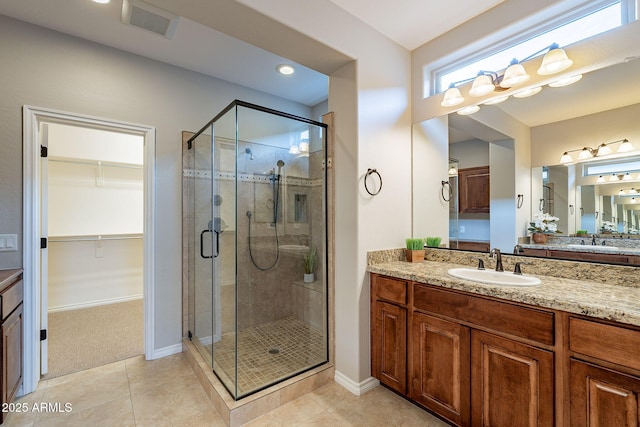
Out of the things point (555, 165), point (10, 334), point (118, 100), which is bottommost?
point (10, 334)

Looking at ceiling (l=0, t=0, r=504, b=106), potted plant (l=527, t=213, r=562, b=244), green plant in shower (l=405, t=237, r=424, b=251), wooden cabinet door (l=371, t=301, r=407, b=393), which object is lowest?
wooden cabinet door (l=371, t=301, r=407, b=393)

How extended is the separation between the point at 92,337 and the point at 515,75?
4.44 meters

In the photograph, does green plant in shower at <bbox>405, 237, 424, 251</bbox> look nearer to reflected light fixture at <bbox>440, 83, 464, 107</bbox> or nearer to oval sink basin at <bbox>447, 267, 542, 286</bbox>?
oval sink basin at <bbox>447, 267, 542, 286</bbox>

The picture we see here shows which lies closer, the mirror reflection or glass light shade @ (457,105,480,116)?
the mirror reflection

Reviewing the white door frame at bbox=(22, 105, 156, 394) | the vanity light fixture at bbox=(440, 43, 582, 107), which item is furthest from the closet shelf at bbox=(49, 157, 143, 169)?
the vanity light fixture at bbox=(440, 43, 582, 107)

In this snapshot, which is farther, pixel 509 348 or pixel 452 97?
pixel 452 97

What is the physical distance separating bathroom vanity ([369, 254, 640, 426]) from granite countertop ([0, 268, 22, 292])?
238cm

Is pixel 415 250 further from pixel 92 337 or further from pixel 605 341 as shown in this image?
pixel 92 337

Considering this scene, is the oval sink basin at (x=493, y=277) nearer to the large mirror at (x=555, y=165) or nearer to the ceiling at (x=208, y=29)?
the large mirror at (x=555, y=165)

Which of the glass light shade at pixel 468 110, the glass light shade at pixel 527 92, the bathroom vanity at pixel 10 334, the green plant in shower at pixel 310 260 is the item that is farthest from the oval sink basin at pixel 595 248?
the bathroom vanity at pixel 10 334

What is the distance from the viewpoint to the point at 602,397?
3.82 feet

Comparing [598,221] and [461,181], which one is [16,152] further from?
[598,221]

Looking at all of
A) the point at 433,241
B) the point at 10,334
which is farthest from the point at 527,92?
the point at 10,334

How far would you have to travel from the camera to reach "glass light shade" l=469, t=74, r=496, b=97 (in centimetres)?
198
